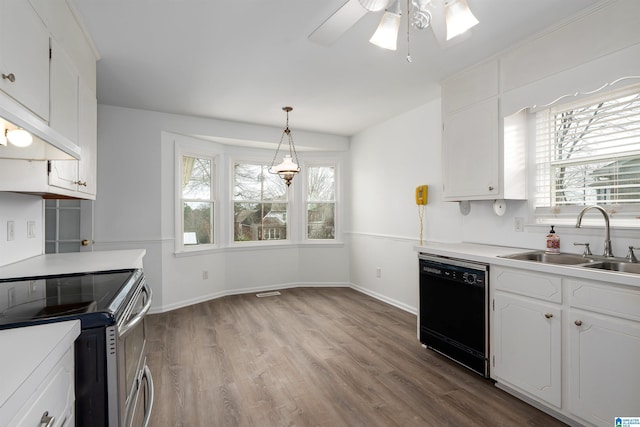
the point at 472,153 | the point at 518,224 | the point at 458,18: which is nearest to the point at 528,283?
the point at 518,224

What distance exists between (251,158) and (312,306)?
2448 millimetres

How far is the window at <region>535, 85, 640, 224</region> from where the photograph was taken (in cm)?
212

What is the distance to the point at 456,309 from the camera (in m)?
2.58

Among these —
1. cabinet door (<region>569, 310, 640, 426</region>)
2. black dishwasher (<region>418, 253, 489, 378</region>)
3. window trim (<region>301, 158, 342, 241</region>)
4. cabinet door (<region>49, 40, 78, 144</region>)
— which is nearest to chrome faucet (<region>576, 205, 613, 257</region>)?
cabinet door (<region>569, 310, 640, 426</region>)

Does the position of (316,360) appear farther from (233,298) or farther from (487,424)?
(233,298)

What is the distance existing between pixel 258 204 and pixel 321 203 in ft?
3.45

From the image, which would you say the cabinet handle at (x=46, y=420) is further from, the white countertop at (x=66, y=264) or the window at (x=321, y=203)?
the window at (x=321, y=203)

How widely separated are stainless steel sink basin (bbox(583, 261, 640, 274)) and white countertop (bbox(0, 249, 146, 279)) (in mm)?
2965

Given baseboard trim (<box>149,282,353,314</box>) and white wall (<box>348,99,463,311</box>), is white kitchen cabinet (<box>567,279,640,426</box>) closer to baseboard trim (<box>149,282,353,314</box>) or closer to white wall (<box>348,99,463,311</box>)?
white wall (<box>348,99,463,311</box>)

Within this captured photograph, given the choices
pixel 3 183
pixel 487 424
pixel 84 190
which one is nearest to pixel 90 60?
pixel 84 190

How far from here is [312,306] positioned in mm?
4281

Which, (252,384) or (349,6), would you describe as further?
(252,384)

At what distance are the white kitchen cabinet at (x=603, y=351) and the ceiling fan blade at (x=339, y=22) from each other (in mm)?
1973

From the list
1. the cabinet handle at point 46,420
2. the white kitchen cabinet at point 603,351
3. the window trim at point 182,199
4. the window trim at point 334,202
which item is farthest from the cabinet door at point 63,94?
the window trim at point 334,202
